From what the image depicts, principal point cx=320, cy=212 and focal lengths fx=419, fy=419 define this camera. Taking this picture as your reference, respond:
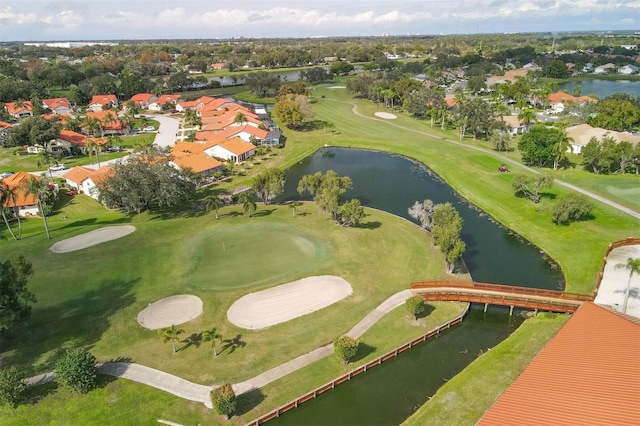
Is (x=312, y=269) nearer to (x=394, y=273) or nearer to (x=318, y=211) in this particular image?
(x=394, y=273)

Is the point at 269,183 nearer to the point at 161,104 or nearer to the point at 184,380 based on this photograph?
the point at 184,380

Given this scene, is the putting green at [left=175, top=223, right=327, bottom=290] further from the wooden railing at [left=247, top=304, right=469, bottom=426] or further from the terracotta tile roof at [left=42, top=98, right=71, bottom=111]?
the terracotta tile roof at [left=42, top=98, right=71, bottom=111]

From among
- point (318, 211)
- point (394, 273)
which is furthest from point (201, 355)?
point (318, 211)

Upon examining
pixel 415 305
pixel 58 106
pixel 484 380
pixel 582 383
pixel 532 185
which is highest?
pixel 58 106

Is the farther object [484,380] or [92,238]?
[92,238]

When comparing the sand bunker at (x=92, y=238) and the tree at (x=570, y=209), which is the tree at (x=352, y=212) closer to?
the tree at (x=570, y=209)

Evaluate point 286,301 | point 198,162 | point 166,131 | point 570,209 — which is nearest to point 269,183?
point 198,162

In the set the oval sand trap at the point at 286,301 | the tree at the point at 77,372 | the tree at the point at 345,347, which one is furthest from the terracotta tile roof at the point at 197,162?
the tree at the point at 345,347
